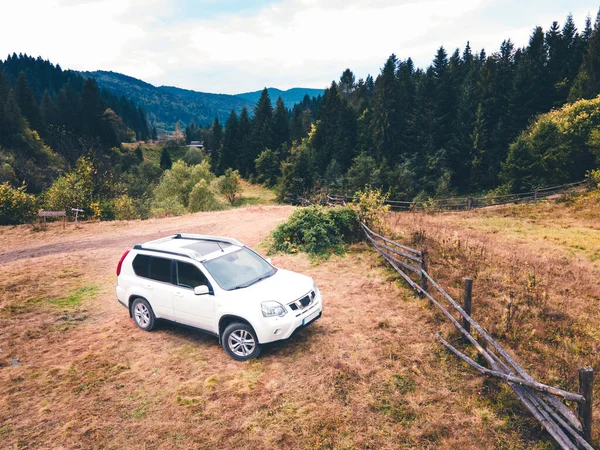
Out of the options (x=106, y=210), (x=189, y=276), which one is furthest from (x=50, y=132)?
(x=189, y=276)

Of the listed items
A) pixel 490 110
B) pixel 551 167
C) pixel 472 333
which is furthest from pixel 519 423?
pixel 490 110

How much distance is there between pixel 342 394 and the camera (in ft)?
19.9

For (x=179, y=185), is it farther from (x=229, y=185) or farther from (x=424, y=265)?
(x=424, y=265)

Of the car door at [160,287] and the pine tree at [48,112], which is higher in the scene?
the pine tree at [48,112]

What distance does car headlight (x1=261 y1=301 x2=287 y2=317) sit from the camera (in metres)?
6.71

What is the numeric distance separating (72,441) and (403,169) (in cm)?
4268

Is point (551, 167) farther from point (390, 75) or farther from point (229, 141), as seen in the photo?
point (229, 141)

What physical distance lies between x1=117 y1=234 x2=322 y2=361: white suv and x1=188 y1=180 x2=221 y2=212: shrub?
30.5m

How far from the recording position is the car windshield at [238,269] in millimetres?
7335

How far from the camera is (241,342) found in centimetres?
705

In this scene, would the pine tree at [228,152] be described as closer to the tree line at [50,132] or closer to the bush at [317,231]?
the tree line at [50,132]

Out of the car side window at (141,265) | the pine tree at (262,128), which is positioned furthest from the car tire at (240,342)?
the pine tree at (262,128)

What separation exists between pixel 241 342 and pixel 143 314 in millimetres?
3112

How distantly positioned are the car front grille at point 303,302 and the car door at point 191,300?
1.66m
